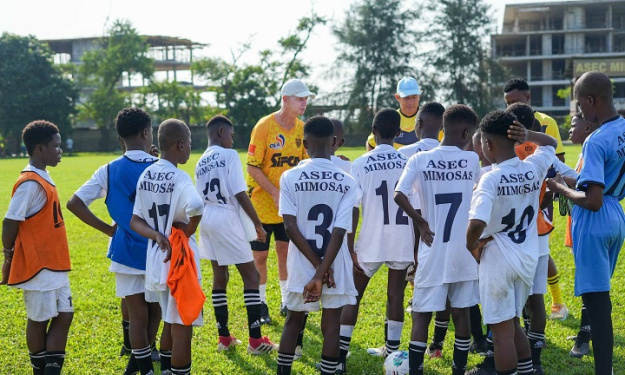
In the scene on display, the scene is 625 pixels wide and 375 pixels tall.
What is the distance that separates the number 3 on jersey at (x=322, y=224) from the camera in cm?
516

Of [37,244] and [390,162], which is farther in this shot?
[390,162]

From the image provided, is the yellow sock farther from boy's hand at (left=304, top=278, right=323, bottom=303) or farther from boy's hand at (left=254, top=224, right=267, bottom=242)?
boy's hand at (left=304, top=278, right=323, bottom=303)

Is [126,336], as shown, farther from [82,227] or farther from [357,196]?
[82,227]

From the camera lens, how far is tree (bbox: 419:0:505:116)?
7125 centimetres

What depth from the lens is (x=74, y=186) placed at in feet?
82.9

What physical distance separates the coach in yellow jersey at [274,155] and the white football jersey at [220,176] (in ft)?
2.79

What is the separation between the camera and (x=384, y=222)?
19.8ft

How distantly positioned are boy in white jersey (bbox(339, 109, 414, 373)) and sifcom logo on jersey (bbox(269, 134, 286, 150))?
68.2 inches

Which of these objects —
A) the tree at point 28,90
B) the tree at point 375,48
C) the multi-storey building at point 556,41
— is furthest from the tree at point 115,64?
the multi-storey building at point 556,41

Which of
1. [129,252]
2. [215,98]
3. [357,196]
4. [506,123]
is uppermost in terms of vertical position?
[215,98]

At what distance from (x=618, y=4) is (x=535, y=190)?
95.1 meters

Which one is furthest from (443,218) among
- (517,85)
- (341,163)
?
(517,85)

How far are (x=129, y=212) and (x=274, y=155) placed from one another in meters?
2.52

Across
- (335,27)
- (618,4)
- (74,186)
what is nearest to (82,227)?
(74,186)
